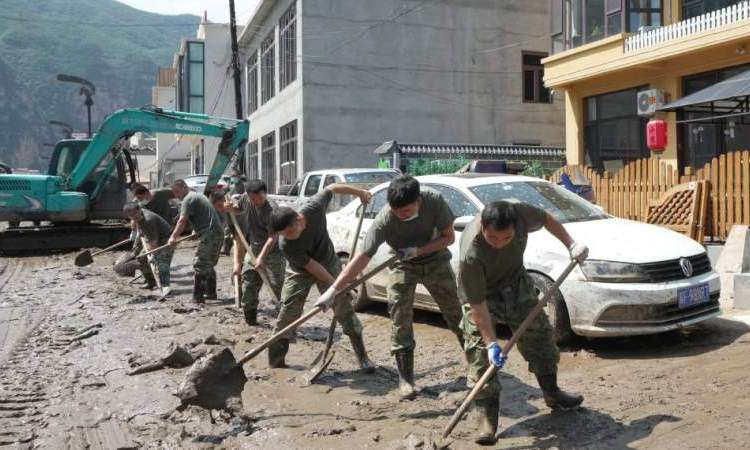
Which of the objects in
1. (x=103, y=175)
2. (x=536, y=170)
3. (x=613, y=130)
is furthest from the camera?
(x=536, y=170)

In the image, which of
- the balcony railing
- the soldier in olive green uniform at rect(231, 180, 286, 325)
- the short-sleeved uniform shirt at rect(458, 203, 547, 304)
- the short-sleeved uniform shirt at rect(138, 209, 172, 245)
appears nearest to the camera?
the short-sleeved uniform shirt at rect(458, 203, 547, 304)

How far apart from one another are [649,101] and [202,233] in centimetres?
1025

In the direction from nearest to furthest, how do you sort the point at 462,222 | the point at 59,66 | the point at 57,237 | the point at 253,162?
the point at 462,222 → the point at 57,237 → the point at 253,162 → the point at 59,66

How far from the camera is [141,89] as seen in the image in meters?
140

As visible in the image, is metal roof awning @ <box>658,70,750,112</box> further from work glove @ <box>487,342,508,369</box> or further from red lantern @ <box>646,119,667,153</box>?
work glove @ <box>487,342,508,369</box>

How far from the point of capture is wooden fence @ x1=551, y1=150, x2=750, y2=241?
9547 mm

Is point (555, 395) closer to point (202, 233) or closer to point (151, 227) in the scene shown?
point (202, 233)

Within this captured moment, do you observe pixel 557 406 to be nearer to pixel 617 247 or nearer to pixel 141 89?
pixel 617 247

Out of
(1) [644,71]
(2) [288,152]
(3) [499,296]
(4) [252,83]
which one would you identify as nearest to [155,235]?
(3) [499,296]

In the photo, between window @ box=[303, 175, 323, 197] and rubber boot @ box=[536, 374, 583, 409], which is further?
window @ box=[303, 175, 323, 197]

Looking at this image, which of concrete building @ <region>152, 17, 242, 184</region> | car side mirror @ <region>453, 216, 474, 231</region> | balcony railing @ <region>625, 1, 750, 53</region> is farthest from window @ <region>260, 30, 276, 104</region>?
car side mirror @ <region>453, 216, 474, 231</region>

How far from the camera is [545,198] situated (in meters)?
6.77

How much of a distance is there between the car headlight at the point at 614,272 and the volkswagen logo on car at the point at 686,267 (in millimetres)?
378

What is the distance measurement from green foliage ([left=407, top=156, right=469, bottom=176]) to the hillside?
286 feet
